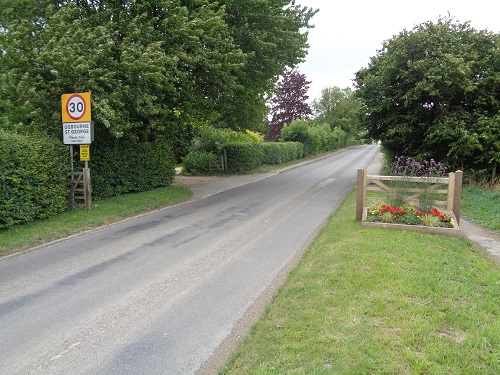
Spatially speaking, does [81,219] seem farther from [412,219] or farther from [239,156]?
[239,156]

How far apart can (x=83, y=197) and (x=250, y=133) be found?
23.2 m

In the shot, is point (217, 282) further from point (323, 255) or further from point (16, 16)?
point (16, 16)

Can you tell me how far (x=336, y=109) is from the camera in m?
78.4

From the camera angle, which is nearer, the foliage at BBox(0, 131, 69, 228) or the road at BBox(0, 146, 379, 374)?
the road at BBox(0, 146, 379, 374)

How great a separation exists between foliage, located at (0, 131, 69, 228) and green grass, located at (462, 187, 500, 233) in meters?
11.7

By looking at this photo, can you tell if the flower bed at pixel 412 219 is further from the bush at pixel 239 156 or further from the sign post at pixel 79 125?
the bush at pixel 239 156

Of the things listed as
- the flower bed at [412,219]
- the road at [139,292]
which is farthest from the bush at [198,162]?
the flower bed at [412,219]

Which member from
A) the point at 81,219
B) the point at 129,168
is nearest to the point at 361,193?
the point at 81,219

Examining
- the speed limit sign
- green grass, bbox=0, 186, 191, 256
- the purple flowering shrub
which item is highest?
the speed limit sign

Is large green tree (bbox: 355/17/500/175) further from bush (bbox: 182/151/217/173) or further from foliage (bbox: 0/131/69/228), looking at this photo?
foliage (bbox: 0/131/69/228)

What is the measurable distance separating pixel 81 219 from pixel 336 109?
7406 centimetres

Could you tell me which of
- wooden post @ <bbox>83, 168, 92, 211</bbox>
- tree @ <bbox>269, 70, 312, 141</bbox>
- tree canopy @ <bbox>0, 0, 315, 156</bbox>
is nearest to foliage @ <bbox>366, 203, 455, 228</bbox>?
tree canopy @ <bbox>0, 0, 315, 156</bbox>

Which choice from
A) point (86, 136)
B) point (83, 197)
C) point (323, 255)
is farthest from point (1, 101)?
point (323, 255)

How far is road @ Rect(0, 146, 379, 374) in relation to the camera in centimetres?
389
